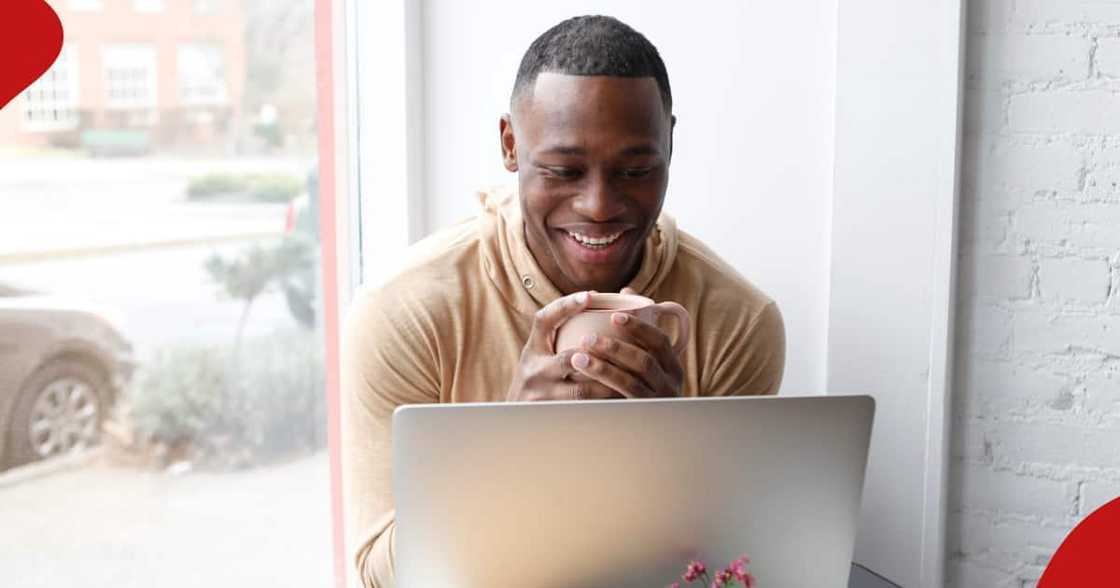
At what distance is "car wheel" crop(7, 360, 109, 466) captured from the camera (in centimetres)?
153

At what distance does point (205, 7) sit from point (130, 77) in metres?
0.18

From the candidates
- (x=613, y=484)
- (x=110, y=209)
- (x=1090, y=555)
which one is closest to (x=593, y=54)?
(x=613, y=484)

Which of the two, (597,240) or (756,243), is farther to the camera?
(756,243)

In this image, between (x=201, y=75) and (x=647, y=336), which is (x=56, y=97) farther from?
(x=647, y=336)

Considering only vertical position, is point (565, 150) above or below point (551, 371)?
above

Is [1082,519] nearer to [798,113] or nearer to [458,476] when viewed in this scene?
[798,113]

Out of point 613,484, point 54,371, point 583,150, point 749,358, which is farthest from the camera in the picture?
point 749,358

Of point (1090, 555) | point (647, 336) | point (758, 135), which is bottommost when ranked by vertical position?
point (1090, 555)

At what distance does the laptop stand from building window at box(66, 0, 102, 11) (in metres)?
0.86

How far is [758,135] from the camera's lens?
1.98 metres

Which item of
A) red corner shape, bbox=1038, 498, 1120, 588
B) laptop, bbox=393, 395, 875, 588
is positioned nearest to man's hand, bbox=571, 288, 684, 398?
laptop, bbox=393, 395, 875, 588

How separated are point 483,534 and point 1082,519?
4.00ft

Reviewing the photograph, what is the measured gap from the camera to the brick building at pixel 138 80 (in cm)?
158

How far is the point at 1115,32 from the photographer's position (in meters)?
1.81
